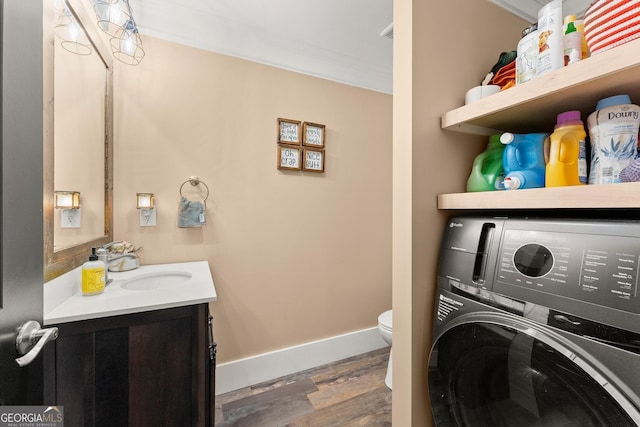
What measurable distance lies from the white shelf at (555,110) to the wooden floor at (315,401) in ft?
4.68

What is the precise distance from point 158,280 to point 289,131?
4.46ft

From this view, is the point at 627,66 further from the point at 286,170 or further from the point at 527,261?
the point at 286,170

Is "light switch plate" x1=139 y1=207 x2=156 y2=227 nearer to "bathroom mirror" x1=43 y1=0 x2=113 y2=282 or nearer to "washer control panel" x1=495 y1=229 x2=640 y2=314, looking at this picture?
"bathroom mirror" x1=43 y1=0 x2=113 y2=282

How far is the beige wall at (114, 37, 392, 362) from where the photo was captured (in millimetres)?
1706

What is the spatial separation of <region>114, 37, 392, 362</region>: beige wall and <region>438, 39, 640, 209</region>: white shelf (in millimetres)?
1318

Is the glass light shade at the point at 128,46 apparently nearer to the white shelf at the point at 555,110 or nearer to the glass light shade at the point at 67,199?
the glass light shade at the point at 67,199

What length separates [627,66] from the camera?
0.60 meters

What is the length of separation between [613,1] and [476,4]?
0.56 metres

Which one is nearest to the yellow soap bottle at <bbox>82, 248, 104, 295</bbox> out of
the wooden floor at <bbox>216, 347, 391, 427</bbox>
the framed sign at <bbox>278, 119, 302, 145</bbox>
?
the wooden floor at <bbox>216, 347, 391, 427</bbox>

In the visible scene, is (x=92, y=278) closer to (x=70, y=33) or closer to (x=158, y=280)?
(x=158, y=280)

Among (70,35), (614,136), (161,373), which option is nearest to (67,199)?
(70,35)

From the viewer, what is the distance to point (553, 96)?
2.54 feet

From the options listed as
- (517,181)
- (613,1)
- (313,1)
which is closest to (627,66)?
(613,1)

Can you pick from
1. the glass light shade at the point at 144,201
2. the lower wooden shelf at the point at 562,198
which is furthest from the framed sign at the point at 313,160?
the lower wooden shelf at the point at 562,198
